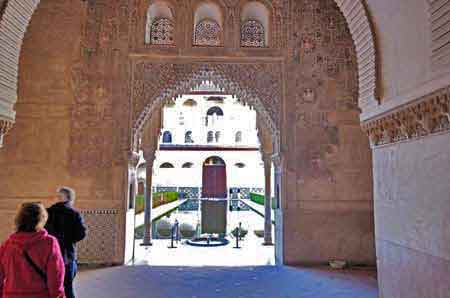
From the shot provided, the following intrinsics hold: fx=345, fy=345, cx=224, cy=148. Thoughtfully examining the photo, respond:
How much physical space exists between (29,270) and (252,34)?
5.53 metres

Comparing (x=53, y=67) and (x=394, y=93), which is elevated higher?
(x=53, y=67)

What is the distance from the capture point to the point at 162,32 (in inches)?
249

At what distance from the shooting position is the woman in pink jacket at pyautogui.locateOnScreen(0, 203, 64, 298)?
1.81m

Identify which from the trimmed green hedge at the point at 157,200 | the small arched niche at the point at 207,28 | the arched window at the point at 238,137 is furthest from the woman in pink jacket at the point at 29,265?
the arched window at the point at 238,137

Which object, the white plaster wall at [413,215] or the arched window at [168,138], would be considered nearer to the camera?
the white plaster wall at [413,215]

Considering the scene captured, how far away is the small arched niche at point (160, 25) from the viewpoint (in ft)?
20.2

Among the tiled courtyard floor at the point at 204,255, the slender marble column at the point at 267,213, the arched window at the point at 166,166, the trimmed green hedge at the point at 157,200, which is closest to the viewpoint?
the tiled courtyard floor at the point at 204,255

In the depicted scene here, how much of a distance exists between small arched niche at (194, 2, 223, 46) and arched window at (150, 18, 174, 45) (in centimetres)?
46

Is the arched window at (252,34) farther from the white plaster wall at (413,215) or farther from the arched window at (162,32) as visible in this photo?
the white plaster wall at (413,215)

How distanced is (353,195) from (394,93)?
12.0 feet

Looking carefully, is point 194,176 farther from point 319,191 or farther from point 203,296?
point 203,296

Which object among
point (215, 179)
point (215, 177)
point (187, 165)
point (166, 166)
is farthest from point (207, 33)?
point (166, 166)

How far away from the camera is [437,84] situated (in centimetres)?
181

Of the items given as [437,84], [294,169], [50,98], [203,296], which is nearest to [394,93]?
[437,84]
